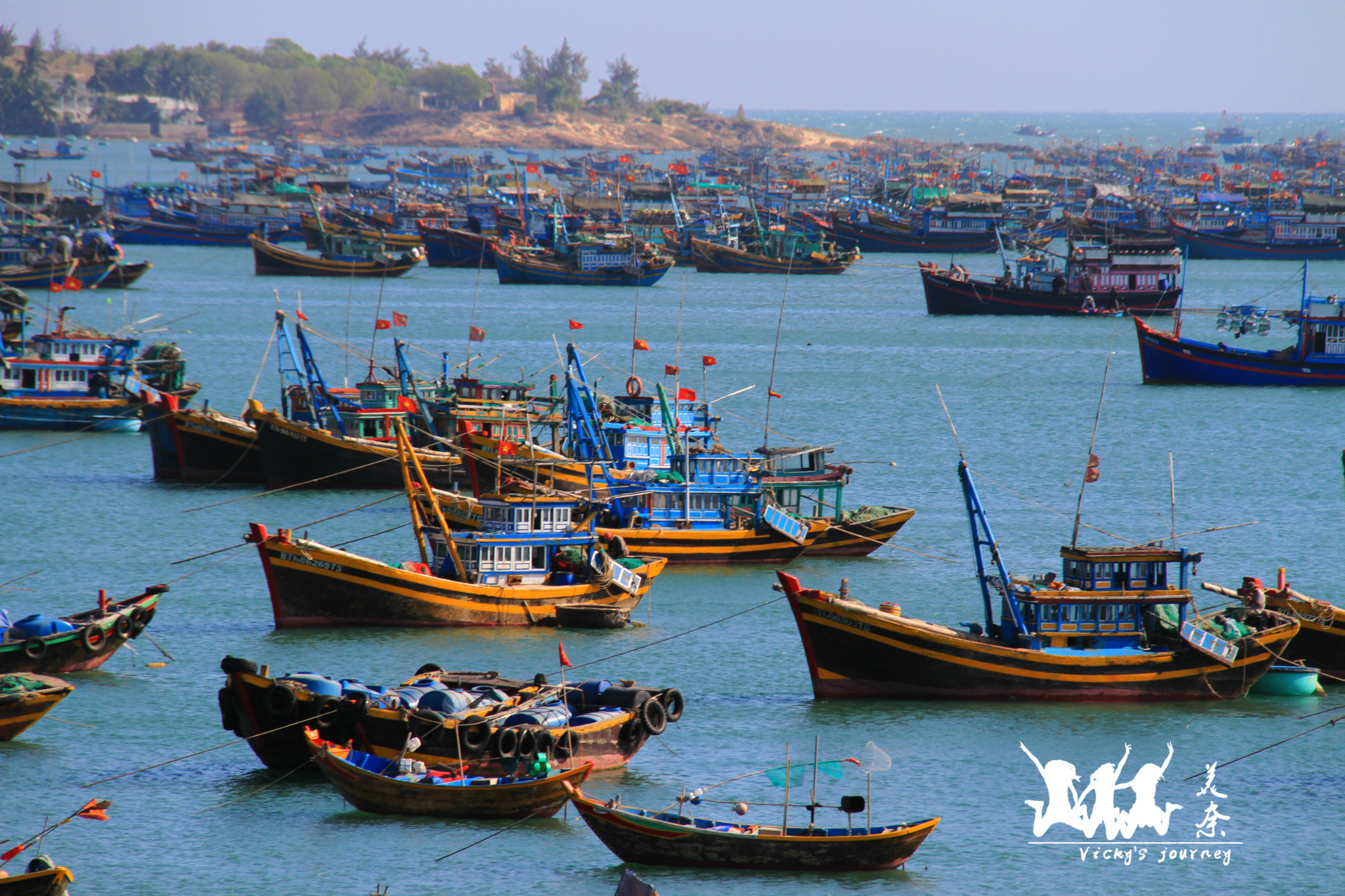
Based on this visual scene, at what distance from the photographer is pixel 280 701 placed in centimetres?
2731

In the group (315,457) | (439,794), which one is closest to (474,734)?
(439,794)

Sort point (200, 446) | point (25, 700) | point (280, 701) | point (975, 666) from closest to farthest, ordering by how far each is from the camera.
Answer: point (280, 701) → point (25, 700) → point (975, 666) → point (200, 446)

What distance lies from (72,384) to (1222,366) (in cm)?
5219

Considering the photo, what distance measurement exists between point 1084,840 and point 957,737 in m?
3.89

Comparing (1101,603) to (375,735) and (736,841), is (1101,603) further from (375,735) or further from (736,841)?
(375,735)

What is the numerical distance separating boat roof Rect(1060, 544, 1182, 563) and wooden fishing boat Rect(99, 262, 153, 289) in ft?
303

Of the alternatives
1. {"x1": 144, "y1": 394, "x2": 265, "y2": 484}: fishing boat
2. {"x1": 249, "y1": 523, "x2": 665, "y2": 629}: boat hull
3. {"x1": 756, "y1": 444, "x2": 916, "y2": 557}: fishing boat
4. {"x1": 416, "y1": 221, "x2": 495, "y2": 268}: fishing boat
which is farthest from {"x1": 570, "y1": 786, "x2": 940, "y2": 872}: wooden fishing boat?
{"x1": 416, "y1": 221, "x2": 495, "y2": 268}: fishing boat

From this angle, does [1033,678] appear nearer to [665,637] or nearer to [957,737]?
[957,737]

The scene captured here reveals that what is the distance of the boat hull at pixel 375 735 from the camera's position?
2638 centimetres

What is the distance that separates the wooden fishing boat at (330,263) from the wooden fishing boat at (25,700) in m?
95.9

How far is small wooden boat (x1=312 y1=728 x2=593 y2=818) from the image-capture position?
2555cm

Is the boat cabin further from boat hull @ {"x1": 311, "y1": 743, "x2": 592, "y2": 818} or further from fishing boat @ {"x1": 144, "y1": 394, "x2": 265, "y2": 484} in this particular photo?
fishing boat @ {"x1": 144, "y1": 394, "x2": 265, "y2": 484}

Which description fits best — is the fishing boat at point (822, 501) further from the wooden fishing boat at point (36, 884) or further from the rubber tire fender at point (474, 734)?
the wooden fishing boat at point (36, 884)

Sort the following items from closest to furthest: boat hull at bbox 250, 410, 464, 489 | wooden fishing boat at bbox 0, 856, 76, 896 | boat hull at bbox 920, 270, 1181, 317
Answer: wooden fishing boat at bbox 0, 856, 76, 896
boat hull at bbox 250, 410, 464, 489
boat hull at bbox 920, 270, 1181, 317
